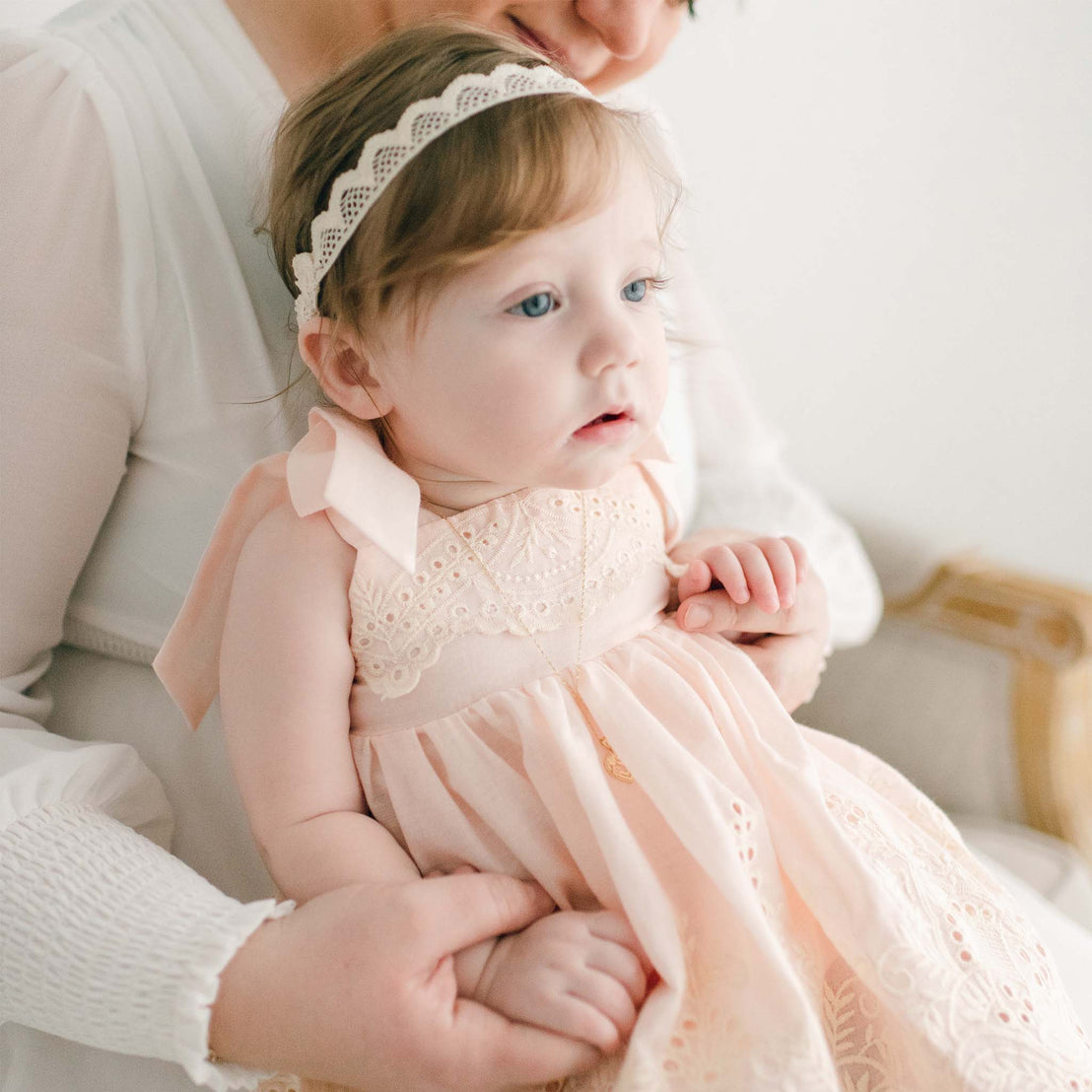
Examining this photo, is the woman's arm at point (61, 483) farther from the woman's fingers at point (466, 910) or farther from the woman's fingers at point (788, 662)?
the woman's fingers at point (788, 662)

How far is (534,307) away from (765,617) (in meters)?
0.37

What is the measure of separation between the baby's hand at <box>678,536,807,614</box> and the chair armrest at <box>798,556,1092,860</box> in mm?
691

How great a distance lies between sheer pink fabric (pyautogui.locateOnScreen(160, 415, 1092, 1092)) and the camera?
689mm

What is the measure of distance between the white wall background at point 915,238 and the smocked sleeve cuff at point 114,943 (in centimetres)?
133

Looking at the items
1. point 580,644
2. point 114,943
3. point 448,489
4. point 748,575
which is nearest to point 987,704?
point 748,575

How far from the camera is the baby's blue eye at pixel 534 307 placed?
78 centimetres

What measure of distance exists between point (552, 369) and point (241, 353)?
351 millimetres

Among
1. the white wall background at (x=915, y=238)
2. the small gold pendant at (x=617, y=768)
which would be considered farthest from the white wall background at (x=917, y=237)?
the small gold pendant at (x=617, y=768)

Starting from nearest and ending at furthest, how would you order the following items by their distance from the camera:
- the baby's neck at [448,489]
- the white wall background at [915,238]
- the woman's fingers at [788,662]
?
the baby's neck at [448,489] → the woman's fingers at [788,662] → the white wall background at [915,238]

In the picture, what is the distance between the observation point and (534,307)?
30.7 inches

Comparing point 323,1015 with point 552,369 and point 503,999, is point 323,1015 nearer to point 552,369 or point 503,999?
point 503,999

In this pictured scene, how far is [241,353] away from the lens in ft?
3.17

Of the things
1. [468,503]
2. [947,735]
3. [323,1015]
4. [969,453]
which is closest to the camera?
[323,1015]

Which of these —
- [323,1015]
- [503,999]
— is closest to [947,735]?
[503,999]
